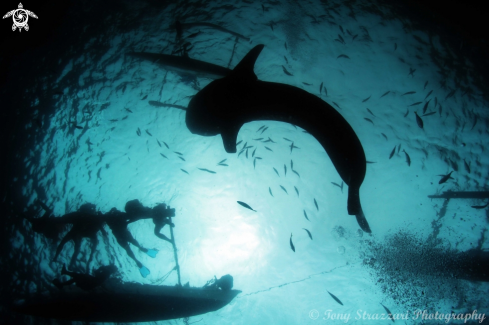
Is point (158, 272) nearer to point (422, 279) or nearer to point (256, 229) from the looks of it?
point (256, 229)

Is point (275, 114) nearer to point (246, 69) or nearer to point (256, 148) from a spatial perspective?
point (246, 69)

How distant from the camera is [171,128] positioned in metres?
10.1

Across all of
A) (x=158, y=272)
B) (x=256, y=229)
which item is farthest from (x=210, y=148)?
(x=158, y=272)

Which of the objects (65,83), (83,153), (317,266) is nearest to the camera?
(65,83)

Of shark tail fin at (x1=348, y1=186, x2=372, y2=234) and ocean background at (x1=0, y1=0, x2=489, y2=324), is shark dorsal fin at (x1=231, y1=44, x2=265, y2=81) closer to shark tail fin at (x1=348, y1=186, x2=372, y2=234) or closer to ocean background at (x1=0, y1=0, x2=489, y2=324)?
shark tail fin at (x1=348, y1=186, x2=372, y2=234)

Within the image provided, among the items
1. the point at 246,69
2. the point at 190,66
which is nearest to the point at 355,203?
the point at 246,69

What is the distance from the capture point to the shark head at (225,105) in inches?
134

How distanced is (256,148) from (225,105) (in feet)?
25.1

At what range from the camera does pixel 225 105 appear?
3537 mm

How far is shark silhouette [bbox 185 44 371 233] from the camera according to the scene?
3072 millimetres

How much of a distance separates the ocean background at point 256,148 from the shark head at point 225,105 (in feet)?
19.2

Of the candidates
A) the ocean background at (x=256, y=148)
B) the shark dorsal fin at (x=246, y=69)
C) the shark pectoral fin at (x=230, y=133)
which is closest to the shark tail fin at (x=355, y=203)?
the shark pectoral fin at (x=230, y=133)

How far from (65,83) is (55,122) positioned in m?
2.13

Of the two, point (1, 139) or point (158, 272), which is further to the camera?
point (158, 272)
